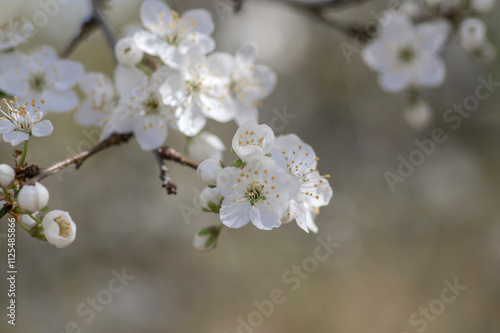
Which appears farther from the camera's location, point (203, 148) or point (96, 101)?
point (96, 101)

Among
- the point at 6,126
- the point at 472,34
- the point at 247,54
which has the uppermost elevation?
the point at 472,34

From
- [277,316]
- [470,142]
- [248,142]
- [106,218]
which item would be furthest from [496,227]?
[248,142]

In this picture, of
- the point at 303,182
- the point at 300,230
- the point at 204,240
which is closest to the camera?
the point at 303,182

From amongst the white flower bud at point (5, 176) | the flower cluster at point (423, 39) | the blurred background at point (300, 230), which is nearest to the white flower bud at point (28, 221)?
the white flower bud at point (5, 176)

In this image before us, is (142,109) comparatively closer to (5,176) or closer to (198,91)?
(198,91)

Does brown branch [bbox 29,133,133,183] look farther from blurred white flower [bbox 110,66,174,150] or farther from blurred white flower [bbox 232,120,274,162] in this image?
blurred white flower [bbox 232,120,274,162]

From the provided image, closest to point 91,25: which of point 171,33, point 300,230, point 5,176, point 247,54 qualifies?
point 171,33

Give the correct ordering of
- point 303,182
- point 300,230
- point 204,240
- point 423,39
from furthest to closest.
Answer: point 300,230, point 423,39, point 204,240, point 303,182

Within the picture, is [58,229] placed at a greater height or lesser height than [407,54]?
lesser
